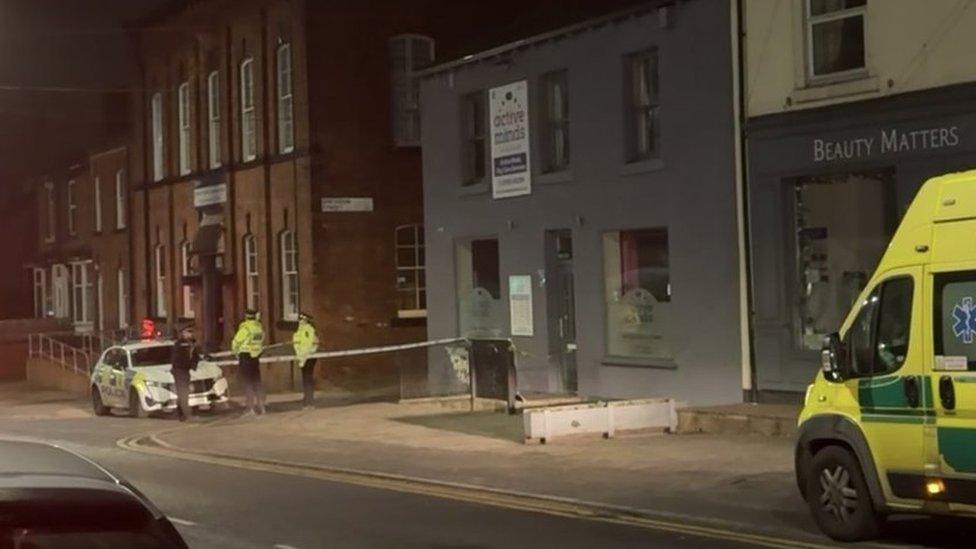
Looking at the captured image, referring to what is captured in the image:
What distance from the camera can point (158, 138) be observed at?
43.4 metres

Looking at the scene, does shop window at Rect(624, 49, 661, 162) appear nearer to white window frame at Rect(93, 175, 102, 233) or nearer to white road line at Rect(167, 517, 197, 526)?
white road line at Rect(167, 517, 197, 526)

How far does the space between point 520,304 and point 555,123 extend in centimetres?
319

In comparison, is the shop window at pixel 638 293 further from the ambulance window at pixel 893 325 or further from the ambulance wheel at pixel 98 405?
A: the ambulance wheel at pixel 98 405

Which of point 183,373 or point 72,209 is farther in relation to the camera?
point 72,209

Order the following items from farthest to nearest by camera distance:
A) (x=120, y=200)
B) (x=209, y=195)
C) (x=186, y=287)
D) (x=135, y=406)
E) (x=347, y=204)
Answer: (x=120, y=200) < (x=186, y=287) < (x=209, y=195) < (x=347, y=204) < (x=135, y=406)

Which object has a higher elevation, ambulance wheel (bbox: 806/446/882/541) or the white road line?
ambulance wheel (bbox: 806/446/882/541)

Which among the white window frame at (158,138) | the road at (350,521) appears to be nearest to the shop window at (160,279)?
the white window frame at (158,138)

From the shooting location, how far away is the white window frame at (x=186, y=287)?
134 ft

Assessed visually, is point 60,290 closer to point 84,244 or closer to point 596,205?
point 84,244

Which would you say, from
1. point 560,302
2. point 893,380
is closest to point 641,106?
point 560,302

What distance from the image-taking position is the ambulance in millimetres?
10891

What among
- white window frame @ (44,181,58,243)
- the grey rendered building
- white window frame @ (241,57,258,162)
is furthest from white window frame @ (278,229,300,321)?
white window frame @ (44,181,58,243)

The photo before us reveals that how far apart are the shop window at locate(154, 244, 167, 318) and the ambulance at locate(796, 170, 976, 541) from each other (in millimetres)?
32933

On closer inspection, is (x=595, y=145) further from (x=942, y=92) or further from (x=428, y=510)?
(x=428, y=510)
